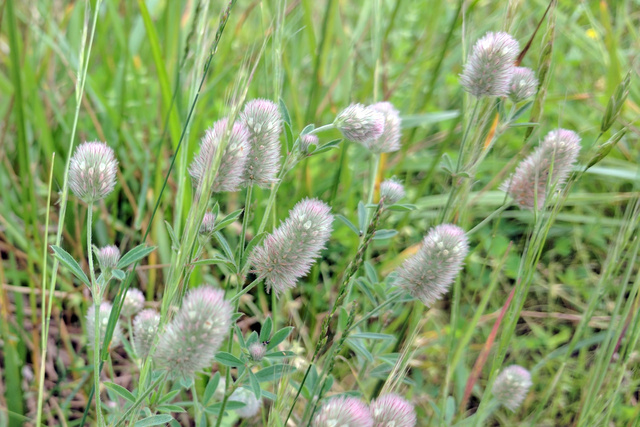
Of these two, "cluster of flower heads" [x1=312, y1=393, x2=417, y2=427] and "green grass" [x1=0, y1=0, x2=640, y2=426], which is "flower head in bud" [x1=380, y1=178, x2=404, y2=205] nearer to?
"green grass" [x1=0, y1=0, x2=640, y2=426]

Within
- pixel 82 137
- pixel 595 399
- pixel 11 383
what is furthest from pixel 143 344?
pixel 82 137

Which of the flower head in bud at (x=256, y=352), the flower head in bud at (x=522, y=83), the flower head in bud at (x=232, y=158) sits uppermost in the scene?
the flower head in bud at (x=522, y=83)

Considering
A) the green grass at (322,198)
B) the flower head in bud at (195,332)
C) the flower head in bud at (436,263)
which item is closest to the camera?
the flower head in bud at (195,332)

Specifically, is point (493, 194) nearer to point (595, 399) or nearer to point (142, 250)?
point (595, 399)

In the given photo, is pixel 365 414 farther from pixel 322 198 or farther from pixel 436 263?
pixel 322 198

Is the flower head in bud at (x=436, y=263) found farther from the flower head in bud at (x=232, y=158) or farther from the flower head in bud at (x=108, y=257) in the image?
the flower head in bud at (x=108, y=257)

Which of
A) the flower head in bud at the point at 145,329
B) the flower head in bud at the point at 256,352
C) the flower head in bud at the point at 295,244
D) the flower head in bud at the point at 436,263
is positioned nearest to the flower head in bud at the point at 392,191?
the flower head in bud at the point at 436,263
